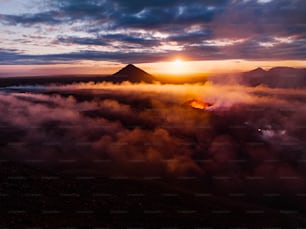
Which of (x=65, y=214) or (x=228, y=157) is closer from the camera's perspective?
(x=65, y=214)

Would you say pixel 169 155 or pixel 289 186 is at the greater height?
pixel 169 155

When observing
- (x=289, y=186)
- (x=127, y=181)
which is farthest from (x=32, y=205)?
(x=289, y=186)

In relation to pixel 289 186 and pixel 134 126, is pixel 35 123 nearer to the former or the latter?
pixel 134 126

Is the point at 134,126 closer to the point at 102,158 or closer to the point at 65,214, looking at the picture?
the point at 102,158

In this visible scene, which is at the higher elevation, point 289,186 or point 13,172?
point 13,172

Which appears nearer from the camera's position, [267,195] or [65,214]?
[65,214]

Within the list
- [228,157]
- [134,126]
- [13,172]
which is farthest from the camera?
[134,126]

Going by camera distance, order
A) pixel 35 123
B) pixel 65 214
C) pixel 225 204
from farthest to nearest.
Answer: pixel 35 123 < pixel 225 204 < pixel 65 214

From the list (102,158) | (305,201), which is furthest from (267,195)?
(102,158)

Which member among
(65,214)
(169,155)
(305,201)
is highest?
(65,214)
